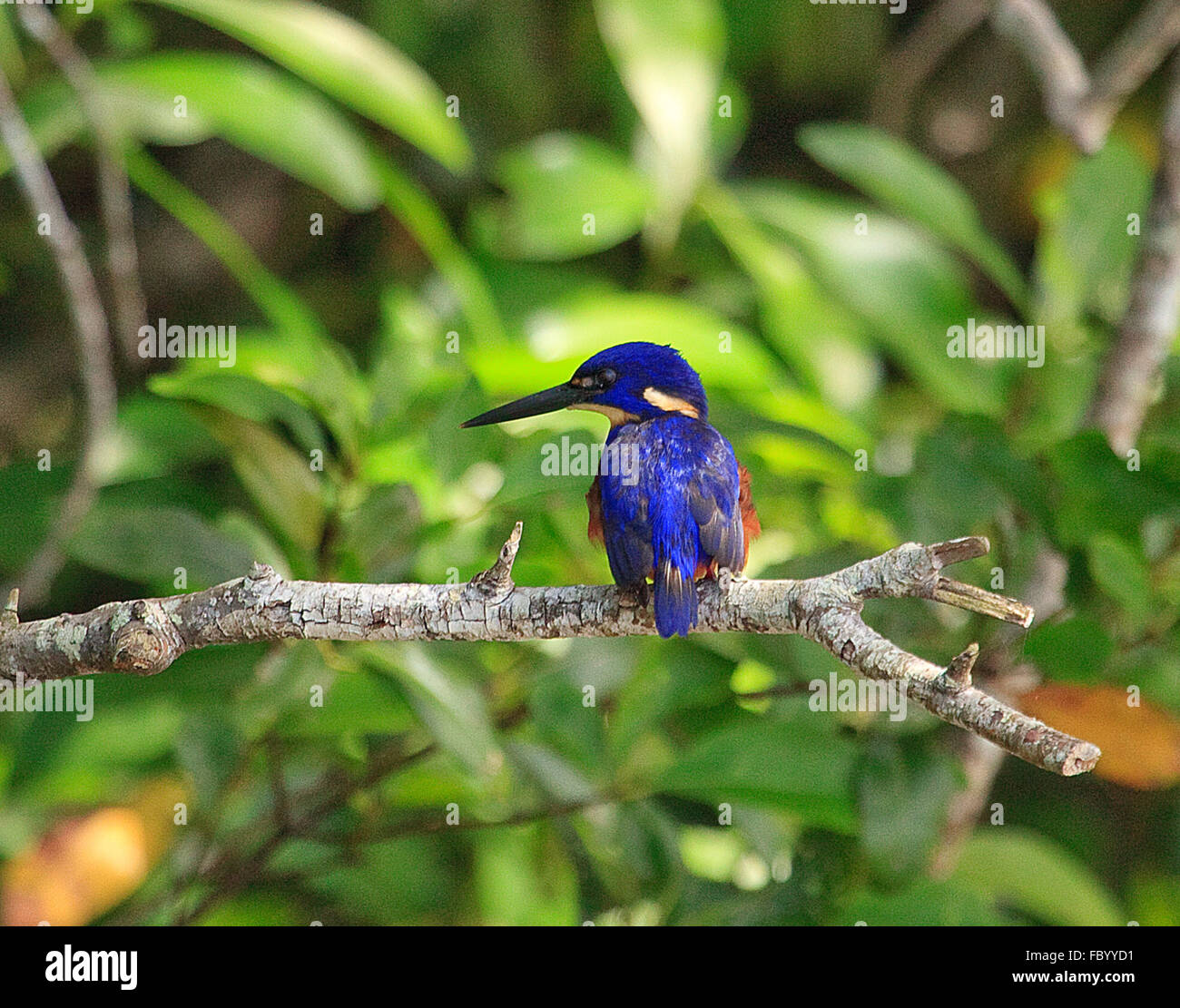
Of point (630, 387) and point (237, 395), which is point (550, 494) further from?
point (237, 395)

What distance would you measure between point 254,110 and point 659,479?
1184 millimetres

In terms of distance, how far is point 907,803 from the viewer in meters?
1.45

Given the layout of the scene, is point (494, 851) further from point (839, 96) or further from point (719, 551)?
point (839, 96)

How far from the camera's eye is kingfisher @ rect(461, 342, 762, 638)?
1.11m

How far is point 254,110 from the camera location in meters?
1.96

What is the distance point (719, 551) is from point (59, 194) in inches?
97.3

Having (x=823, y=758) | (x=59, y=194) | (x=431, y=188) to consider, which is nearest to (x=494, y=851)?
(x=823, y=758)

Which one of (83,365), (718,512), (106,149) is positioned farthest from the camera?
(106,149)

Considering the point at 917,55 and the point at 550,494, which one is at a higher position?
the point at 917,55

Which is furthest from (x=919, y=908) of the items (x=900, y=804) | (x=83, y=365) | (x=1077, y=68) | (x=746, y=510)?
(x=1077, y=68)

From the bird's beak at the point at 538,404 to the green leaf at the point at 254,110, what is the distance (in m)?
0.78

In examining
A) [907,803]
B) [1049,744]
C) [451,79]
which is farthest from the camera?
[451,79]

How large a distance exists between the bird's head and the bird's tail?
0.30 metres

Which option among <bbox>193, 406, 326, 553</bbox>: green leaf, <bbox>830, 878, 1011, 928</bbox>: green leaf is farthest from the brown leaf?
<bbox>193, 406, 326, 553</bbox>: green leaf
